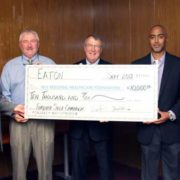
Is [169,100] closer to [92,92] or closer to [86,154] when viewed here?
[92,92]

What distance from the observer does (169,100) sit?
2783 millimetres

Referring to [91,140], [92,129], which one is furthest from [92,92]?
[91,140]

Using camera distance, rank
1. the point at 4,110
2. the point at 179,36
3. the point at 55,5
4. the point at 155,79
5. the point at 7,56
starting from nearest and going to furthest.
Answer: the point at 155,79, the point at 4,110, the point at 179,36, the point at 7,56, the point at 55,5

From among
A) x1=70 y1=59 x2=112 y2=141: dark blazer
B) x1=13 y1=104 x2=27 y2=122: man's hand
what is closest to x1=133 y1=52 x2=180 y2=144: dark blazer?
x1=70 y1=59 x2=112 y2=141: dark blazer

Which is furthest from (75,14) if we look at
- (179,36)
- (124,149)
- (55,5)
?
(124,149)

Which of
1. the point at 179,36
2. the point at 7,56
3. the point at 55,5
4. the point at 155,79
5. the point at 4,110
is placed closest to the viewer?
the point at 155,79

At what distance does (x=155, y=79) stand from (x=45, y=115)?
2.90ft

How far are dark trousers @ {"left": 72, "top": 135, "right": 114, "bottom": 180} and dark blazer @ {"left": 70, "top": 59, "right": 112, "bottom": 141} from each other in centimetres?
4

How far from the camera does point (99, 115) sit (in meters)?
2.85

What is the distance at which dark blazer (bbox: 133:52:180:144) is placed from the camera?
9.10ft

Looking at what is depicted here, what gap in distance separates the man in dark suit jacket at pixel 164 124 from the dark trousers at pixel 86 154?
324 mm

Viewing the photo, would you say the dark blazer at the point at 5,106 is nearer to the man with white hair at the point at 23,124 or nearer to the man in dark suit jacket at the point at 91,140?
the man with white hair at the point at 23,124

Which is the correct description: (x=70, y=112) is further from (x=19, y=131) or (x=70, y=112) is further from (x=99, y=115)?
(x=19, y=131)

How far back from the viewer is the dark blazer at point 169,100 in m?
2.77
